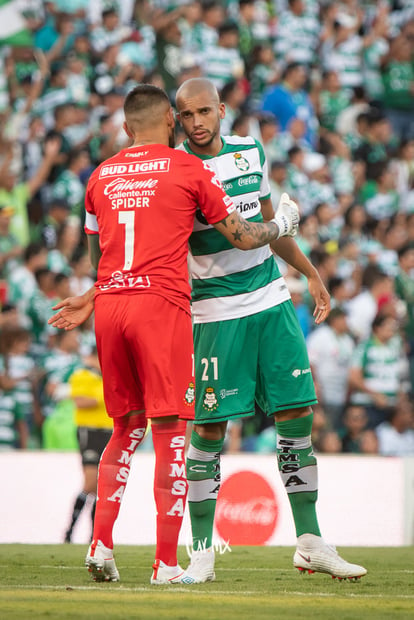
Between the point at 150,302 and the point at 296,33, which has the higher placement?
the point at 296,33

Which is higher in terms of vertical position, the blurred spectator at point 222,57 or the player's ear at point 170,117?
the blurred spectator at point 222,57

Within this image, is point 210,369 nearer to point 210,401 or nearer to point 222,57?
point 210,401

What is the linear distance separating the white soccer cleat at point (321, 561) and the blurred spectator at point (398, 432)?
6.78m

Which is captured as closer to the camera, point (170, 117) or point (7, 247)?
point (170, 117)

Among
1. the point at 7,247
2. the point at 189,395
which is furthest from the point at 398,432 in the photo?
the point at 189,395

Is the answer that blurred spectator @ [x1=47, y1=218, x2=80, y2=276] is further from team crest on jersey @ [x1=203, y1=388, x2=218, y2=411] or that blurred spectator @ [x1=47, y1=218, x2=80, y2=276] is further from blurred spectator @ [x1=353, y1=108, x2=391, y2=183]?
team crest on jersey @ [x1=203, y1=388, x2=218, y2=411]

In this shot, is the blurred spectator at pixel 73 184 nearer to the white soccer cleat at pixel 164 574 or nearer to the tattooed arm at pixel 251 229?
the tattooed arm at pixel 251 229

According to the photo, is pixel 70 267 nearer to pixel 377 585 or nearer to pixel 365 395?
pixel 365 395

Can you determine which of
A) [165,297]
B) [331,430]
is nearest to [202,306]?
[165,297]

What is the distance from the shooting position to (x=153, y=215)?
516 centimetres

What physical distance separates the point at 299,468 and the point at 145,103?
78.7 inches

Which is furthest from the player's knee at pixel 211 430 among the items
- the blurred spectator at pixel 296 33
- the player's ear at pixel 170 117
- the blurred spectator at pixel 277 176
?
the blurred spectator at pixel 296 33

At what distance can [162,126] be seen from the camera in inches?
213

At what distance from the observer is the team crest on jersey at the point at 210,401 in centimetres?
562
